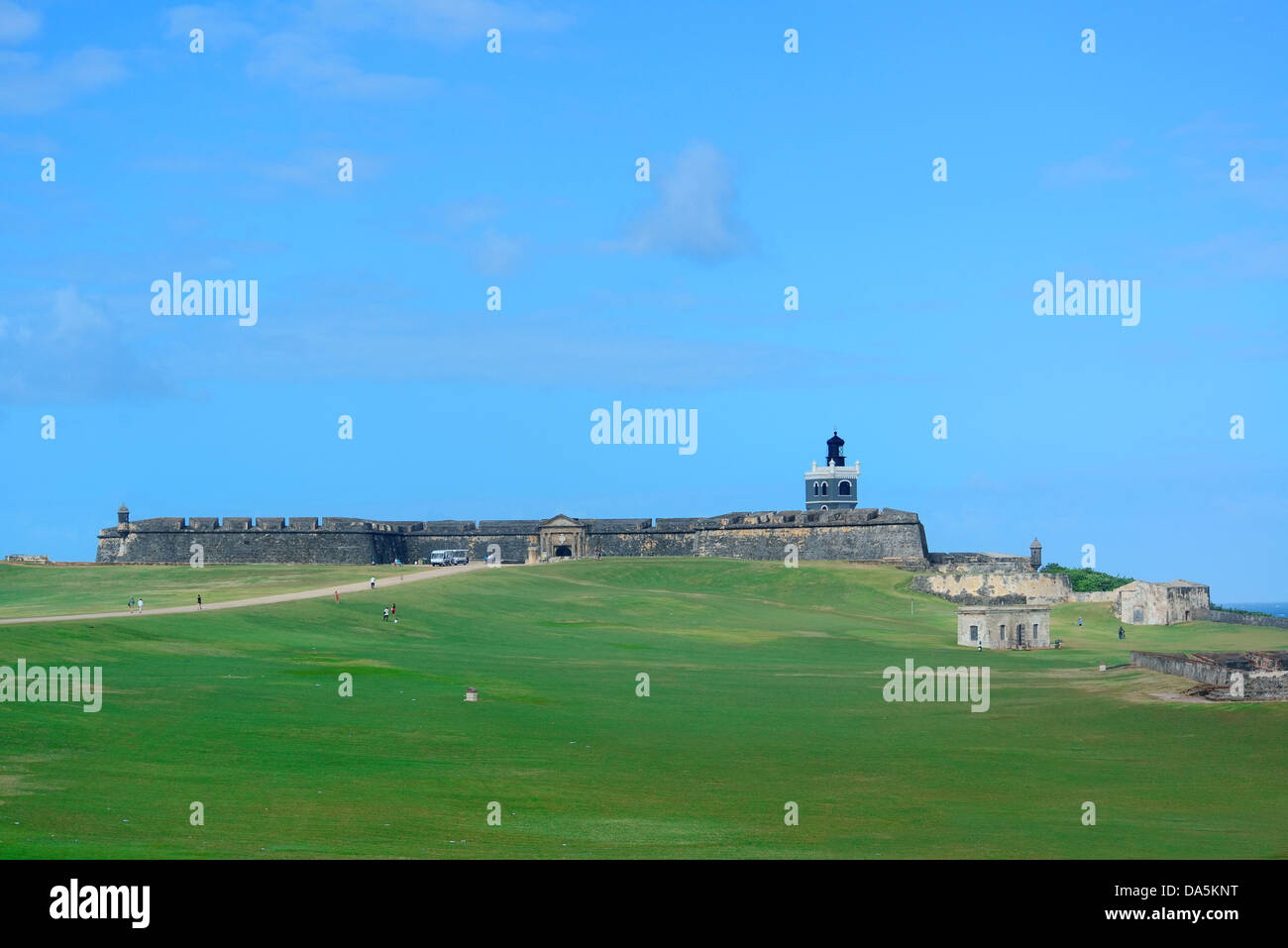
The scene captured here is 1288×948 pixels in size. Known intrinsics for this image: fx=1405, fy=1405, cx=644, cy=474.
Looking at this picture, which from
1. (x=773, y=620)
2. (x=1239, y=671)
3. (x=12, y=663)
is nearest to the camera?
(x=12, y=663)

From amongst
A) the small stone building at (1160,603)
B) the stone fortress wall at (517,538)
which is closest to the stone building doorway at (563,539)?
the stone fortress wall at (517,538)

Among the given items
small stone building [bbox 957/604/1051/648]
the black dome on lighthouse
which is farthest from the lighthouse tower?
small stone building [bbox 957/604/1051/648]

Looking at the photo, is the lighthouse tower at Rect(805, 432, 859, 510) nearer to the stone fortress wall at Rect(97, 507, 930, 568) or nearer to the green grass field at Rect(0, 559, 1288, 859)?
the stone fortress wall at Rect(97, 507, 930, 568)

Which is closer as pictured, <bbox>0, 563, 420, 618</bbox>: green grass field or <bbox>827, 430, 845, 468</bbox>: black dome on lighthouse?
<bbox>0, 563, 420, 618</bbox>: green grass field


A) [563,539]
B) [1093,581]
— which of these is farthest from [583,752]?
[1093,581]

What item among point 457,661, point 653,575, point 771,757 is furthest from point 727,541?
point 771,757

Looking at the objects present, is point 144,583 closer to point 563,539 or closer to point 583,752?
point 563,539
